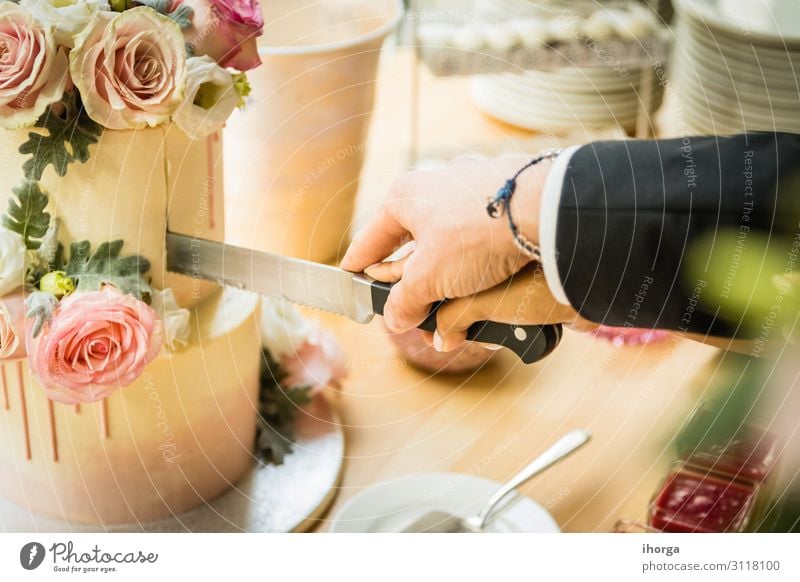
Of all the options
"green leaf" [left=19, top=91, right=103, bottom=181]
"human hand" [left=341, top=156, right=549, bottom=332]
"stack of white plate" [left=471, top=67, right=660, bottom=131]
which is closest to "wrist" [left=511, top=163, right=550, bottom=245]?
"human hand" [left=341, top=156, right=549, bottom=332]

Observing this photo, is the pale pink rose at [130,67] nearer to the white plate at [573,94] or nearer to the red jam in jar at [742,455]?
the white plate at [573,94]

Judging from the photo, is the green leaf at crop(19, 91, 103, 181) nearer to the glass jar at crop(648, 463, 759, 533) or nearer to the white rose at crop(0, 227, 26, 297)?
the white rose at crop(0, 227, 26, 297)

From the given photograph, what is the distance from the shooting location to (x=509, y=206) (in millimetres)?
427

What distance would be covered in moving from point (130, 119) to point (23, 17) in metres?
0.07

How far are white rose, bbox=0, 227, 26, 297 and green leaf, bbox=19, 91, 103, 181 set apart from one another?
31mm

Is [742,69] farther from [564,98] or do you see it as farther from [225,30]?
[225,30]

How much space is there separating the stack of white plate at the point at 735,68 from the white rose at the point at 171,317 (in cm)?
32

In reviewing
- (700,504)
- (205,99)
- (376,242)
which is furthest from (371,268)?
(700,504)

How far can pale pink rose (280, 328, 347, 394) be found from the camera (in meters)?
0.56

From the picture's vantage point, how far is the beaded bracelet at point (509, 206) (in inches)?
16.7

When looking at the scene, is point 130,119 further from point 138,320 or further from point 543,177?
point 543,177

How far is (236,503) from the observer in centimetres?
52

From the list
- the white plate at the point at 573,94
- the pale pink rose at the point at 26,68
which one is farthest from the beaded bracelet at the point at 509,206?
the pale pink rose at the point at 26,68

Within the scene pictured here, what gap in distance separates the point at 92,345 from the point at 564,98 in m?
0.31
